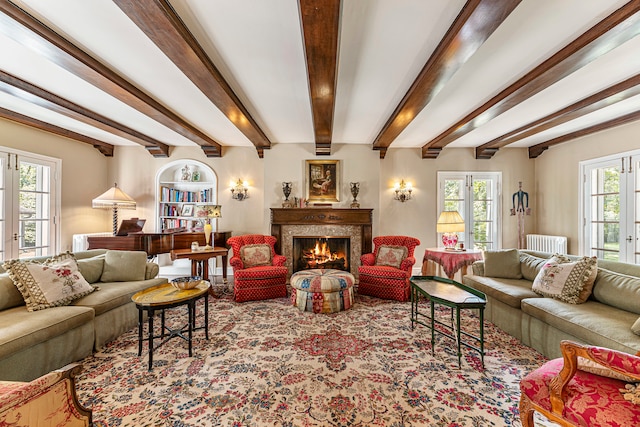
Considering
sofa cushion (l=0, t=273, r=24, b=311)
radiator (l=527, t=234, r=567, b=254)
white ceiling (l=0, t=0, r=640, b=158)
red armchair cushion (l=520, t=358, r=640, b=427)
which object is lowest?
red armchair cushion (l=520, t=358, r=640, b=427)

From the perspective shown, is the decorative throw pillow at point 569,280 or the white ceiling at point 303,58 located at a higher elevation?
the white ceiling at point 303,58

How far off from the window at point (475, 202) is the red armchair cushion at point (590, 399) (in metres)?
4.38

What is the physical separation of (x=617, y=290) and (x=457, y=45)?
99.8 inches

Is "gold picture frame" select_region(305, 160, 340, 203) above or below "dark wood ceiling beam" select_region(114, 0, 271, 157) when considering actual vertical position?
below

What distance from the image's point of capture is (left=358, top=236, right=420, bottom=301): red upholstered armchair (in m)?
3.94

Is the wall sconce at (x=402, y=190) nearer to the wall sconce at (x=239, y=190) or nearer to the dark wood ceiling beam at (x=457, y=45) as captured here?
the dark wood ceiling beam at (x=457, y=45)

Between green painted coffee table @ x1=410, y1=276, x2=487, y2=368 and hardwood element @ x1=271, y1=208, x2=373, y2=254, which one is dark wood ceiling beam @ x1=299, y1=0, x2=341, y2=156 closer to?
hardwood element @ x1=271, y1=208, x2=373, y2=254

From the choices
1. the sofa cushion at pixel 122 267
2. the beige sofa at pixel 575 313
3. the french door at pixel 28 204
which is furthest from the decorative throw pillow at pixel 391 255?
the french door at pixel 28 204

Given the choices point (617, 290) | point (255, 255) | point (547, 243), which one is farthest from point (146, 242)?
point (547, 243)

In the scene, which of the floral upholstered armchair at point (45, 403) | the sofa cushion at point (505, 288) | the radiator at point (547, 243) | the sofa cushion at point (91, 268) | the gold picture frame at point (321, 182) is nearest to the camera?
the floral upholstered armchair at point (45, 403)

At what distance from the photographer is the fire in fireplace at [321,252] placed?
521cm

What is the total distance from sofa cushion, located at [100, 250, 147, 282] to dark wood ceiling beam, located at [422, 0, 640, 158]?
4.75 m

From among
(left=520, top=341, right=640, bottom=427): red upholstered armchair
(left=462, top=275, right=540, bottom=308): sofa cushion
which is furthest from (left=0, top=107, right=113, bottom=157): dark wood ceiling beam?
(left=462, top=275, right=540, bottom=308): sofa cushion

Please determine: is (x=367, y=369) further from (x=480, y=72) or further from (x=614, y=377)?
(x=480, y=72)
